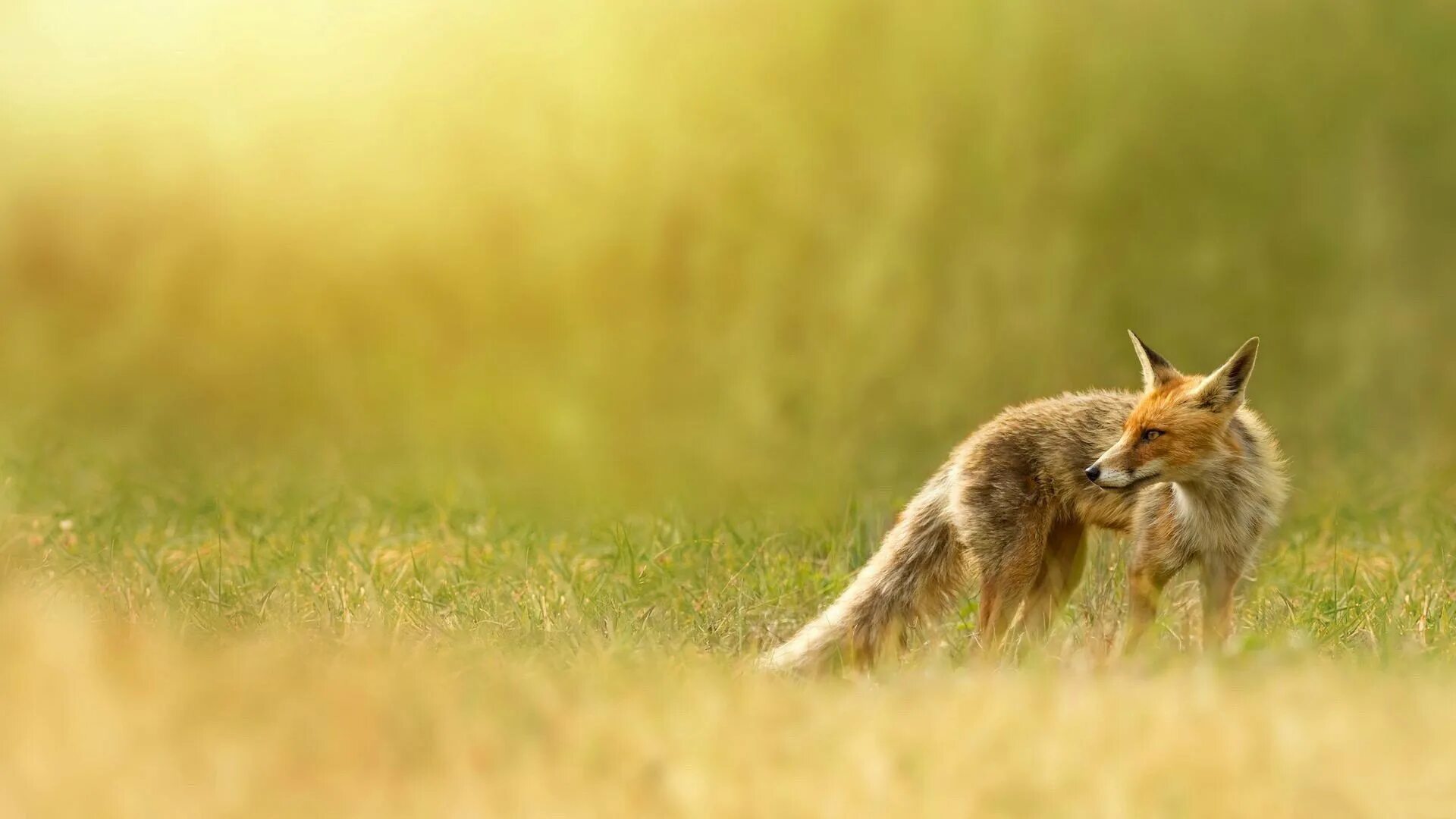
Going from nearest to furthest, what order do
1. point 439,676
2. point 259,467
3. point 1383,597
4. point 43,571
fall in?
point 439,676, point 43,571, point 1383,597, point 259,467

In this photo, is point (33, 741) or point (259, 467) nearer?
point (33, 741)

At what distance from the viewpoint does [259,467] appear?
7.45m

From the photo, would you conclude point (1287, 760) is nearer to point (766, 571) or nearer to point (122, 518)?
point (766, 571)

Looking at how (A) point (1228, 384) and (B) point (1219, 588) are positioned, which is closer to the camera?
(A) point (1228, 384)

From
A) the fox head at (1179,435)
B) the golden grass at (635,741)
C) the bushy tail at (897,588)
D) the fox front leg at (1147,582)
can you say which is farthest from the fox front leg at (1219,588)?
the golden grass at (635,741)

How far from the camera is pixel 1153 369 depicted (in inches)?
244

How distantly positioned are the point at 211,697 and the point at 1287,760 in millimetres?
2538

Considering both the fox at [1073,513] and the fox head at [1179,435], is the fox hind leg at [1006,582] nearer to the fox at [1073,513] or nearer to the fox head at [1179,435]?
the fox at [1073,513]

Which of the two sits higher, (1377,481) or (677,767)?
(677,767)

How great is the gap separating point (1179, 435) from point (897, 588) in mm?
1452

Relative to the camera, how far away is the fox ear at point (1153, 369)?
6152 millimetres

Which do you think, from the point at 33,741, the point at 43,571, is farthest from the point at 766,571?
the point at 33,741

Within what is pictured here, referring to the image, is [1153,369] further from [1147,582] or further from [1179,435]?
[1147,582]

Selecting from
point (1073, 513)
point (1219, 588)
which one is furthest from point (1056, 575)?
point (1219, 588)
